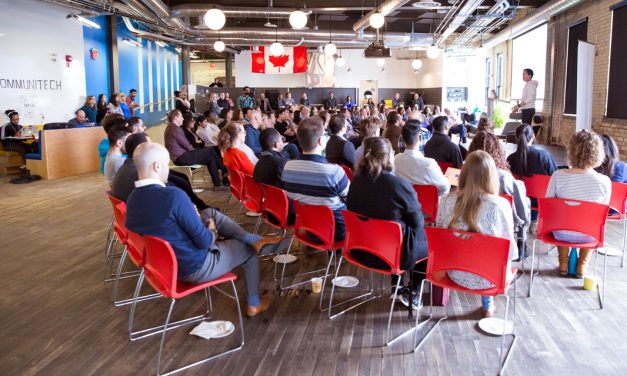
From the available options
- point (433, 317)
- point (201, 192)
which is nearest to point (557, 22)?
point (201, 192)

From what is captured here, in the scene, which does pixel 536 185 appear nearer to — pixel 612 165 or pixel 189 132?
pixel 612 165

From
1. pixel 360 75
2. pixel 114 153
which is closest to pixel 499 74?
pixel 360 75

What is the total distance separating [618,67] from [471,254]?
8022mm

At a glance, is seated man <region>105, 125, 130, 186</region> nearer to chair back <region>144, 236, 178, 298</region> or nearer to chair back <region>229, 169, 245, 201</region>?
chair back <region>229, 169, 245, 201</region>

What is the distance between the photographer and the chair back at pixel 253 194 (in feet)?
15.8

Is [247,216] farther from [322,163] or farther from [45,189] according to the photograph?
[45,189]

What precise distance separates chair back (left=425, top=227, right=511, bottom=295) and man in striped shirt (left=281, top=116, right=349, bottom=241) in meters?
1.03

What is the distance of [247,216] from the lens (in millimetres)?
6477

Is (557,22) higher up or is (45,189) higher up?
(557,22)

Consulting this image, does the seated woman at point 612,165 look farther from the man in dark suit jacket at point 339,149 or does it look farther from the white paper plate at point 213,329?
the white paper plate at point 213,329

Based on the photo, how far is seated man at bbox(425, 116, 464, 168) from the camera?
5.59 metres

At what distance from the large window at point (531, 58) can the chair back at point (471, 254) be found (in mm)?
11804

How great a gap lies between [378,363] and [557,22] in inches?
466

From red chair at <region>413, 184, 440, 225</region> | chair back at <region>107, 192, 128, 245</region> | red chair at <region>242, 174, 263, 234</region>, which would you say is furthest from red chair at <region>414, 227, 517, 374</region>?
red chair at <region>242, 174, 263, 234</region>
